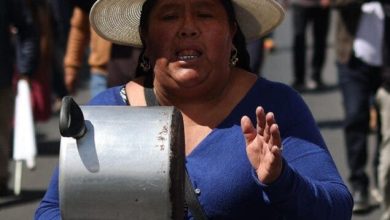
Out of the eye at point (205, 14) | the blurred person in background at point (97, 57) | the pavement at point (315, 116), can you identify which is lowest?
the pavement at point (315, 116)

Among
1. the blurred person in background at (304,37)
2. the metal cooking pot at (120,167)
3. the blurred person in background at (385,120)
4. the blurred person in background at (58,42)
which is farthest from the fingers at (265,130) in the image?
the blurred person in background at (304,37)

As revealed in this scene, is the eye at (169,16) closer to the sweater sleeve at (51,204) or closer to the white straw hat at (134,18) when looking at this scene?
the white straw hat at (134,18)

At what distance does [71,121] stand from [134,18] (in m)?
Answer: 0.88

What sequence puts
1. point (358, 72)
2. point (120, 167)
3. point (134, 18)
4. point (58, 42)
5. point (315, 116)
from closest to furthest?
point (120, 167) < point (134, 18) < point (358, 72) < point (315, 116) < point (58, 42)

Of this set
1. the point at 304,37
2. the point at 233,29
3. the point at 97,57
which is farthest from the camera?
the point at 304,37

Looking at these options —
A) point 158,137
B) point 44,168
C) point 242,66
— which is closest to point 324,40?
point 44,168

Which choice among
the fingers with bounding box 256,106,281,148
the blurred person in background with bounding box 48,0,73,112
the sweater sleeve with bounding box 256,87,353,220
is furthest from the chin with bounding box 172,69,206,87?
the blurred person in background with bounding box 48,0,73,112

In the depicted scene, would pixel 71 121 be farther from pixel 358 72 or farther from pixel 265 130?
pixel 358 72

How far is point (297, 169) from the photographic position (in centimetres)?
314

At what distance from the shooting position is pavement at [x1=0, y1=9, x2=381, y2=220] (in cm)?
796

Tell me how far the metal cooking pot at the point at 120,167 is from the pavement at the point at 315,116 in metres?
4.93

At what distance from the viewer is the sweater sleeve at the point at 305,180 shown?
2910 mm

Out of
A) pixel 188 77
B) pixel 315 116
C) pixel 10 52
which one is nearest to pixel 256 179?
pixel 188 77

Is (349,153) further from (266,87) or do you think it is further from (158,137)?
(158,137)
